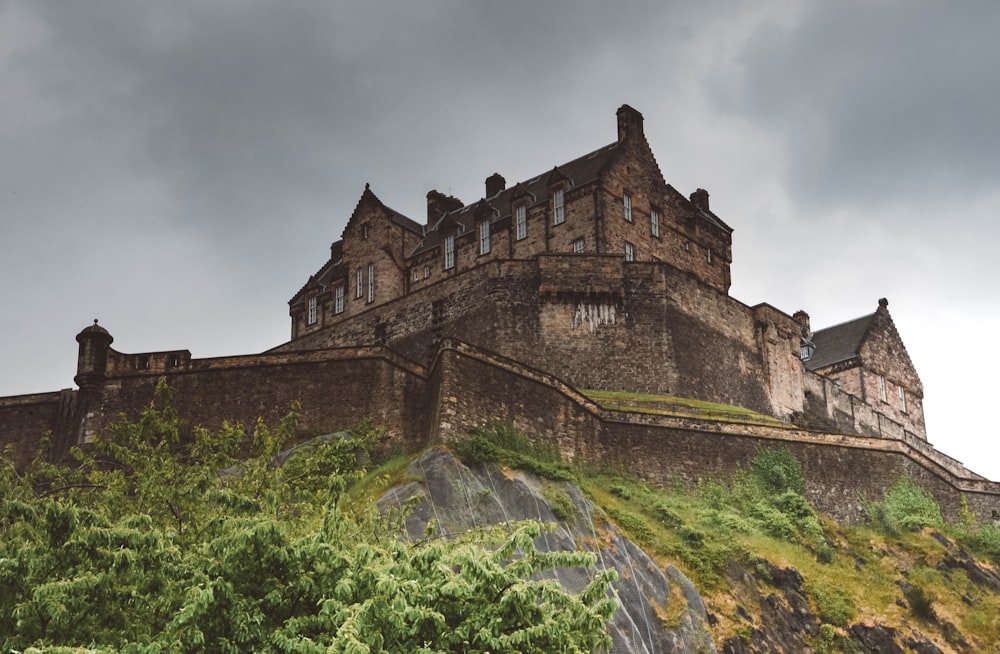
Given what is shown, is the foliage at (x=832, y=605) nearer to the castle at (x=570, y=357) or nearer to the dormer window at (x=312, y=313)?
the castle at (x=570, y=357)

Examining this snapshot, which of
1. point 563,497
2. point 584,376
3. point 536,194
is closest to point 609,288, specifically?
point 584,376

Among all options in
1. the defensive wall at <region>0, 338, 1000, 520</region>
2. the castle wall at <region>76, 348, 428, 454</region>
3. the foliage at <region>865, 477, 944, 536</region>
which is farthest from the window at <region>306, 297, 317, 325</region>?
the foliage at <region>865, 477, 944, 536</region>

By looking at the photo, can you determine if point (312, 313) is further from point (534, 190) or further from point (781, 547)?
point (781, 547)

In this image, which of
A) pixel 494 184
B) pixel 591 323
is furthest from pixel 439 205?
pixel 591 323

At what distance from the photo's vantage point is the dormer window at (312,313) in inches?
2571

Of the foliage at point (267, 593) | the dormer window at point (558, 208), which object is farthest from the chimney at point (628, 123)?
the foliage at point (267, 593)

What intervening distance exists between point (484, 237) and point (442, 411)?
21.4m

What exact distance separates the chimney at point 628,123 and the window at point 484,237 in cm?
756

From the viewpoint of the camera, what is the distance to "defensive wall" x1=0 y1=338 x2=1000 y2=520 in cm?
4131

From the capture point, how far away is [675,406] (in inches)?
1946

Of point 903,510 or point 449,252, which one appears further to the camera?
point 449,252

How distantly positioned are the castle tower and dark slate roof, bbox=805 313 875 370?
4161 centimetres

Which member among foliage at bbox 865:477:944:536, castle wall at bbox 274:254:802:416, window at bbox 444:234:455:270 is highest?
window at bbox 444:234:455:270

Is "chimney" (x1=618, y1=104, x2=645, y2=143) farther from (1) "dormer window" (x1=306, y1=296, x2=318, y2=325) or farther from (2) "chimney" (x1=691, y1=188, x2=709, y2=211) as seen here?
(1) "dormer window" (x1=306, y1=296, x2=318, y2=325)
